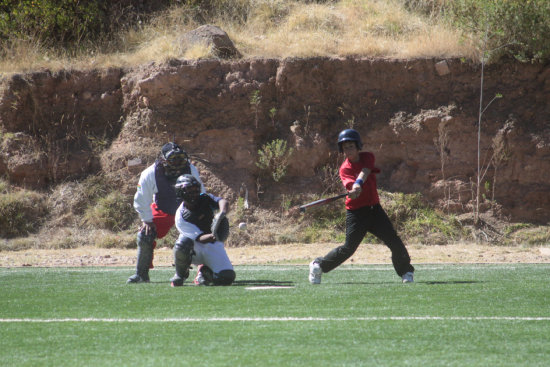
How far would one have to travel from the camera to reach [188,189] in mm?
9453

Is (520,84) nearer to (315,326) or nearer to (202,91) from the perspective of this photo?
(202,91)

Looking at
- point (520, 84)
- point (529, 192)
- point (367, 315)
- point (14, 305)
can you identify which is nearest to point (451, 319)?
point (367, 315)

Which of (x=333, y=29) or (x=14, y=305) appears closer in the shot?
(x=14, y=305)

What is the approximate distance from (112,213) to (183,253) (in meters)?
10.8

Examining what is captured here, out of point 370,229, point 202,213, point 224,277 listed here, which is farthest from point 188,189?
point 370,229

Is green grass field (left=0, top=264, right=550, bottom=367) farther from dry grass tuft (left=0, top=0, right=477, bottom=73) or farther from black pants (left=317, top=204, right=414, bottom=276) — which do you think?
dry grass tuft (left=0, top=0, right=477, bottom=73)

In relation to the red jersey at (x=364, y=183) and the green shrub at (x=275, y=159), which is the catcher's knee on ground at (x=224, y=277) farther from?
the green shrub at (x=275, y=159)

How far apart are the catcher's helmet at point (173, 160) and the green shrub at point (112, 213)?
923cm

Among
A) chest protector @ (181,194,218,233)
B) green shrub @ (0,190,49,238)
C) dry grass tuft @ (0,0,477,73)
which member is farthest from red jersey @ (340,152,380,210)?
green shrub @ (0,190,49,238)

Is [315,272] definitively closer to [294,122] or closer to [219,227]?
[219,227]

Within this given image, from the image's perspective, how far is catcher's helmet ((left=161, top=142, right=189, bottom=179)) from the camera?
1045 cm

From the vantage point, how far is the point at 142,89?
2103 cm

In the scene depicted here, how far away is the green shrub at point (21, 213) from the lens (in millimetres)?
19453

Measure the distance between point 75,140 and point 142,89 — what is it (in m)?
2.39
